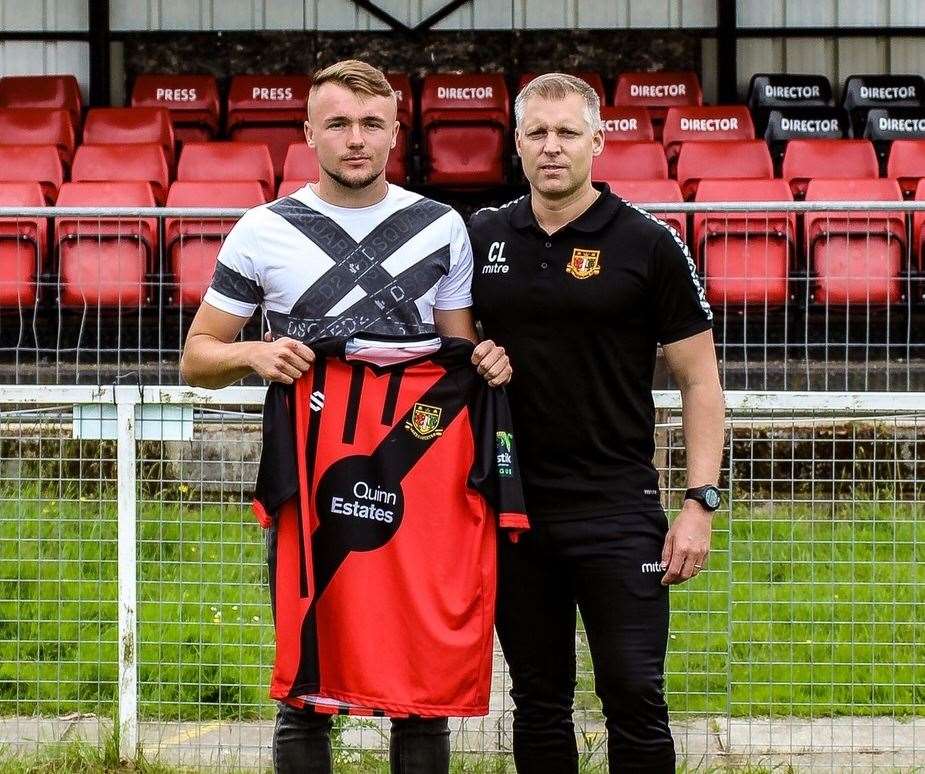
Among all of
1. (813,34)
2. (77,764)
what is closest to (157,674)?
(77,764)

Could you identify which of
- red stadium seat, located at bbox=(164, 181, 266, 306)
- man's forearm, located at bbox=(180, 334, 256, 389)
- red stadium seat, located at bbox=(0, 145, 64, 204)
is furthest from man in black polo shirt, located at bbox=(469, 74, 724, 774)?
red stadium seat, located at bbox=(0, 145, 64, 204)

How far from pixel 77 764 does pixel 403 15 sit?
953 cm

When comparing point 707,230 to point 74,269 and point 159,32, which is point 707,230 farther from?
point 159,32

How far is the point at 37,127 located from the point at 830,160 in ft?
20.5

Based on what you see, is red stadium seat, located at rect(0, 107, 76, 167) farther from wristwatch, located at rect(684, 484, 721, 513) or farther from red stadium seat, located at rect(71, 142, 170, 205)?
wristwatch, located at rect(684, 484, 721, 513)

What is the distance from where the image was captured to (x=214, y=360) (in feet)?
10.2

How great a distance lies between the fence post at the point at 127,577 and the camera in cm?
417

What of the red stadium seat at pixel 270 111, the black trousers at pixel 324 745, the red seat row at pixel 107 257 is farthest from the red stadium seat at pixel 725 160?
the black trousers at pixel 324 745

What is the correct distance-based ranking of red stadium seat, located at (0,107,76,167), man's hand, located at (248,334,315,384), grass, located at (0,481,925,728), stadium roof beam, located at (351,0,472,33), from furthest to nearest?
stadium roof beam, located at (351,0,472,33) < red stadium seat, located at (0,107,76,167) < grass, located at (0,481,925,728) < man's hand, located at (248,334,315,384)

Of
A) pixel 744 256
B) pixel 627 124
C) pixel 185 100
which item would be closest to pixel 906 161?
pixel 627 124

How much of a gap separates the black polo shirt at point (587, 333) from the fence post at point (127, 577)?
58.0 inches

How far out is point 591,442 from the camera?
3158 millimetres

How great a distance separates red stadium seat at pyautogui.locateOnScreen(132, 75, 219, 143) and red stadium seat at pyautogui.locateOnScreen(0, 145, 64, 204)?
1.71 m

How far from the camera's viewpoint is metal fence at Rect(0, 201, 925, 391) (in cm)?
463
